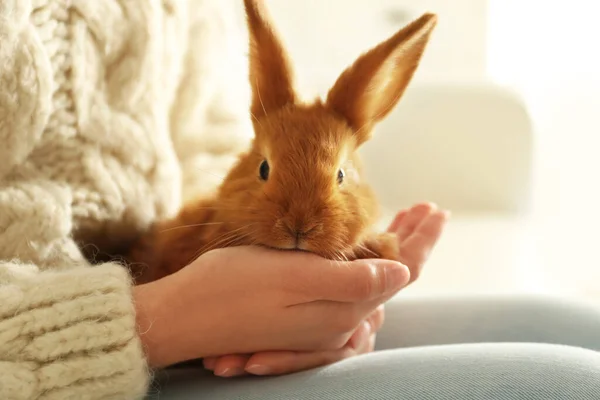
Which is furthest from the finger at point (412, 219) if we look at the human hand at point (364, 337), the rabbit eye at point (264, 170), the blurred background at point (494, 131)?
the blurred background at point (494, 131)

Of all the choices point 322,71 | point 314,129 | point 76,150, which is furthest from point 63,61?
point 322,71

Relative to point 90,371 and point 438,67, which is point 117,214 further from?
point 438,67

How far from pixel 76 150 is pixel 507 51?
1.59 metres

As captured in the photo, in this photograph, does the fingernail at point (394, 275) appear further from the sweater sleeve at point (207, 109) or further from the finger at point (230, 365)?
the sweater sleeve at point (207, 109)

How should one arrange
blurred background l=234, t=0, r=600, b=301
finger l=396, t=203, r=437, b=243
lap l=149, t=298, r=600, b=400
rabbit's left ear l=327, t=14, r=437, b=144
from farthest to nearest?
blurred background l=234, t=0, r=600, b=301 < finger l=396, t=203, r=437, b=243 < rabbit's left ear l=327, t=14, r=437, b=144 < lap l=149, t=298, r=600, b=400

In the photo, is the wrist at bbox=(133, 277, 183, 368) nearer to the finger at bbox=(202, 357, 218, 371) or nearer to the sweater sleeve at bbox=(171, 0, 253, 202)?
the finger at bbox=(202, 357, 218, 371)

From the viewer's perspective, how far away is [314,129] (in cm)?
59

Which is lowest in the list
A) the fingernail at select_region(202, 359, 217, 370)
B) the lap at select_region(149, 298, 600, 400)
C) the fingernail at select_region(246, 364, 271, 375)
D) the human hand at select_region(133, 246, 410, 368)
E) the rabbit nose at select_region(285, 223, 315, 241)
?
the fingernail at select_region(202, 359, 217, 370)

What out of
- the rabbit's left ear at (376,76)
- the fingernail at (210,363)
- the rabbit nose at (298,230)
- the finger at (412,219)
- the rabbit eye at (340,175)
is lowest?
the fingernail at (210,363)

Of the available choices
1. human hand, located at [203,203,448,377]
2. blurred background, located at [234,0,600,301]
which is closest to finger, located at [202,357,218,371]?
human hand, located at [203,203,448,377]

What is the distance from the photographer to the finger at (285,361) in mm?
582

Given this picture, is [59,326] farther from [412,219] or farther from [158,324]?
[412,219]

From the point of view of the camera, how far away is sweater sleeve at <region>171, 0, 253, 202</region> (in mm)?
812

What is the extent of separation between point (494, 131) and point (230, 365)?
109 cm
